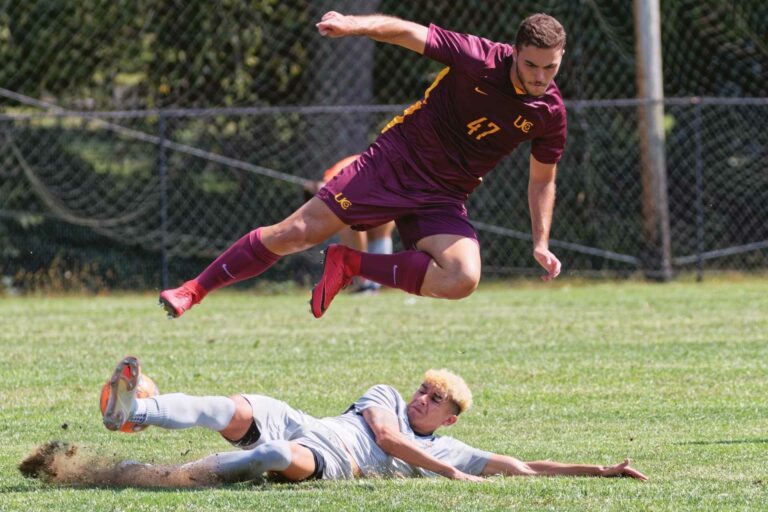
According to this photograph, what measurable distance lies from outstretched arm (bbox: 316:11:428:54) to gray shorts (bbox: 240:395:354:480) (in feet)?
5.94

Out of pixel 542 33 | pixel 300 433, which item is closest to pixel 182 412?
pixel 300 433

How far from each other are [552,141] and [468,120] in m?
0.55

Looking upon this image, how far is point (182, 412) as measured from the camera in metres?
6.22

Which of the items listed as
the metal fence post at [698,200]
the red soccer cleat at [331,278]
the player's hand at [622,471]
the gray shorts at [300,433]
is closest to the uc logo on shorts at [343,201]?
the red soccer cleat at [331,278]

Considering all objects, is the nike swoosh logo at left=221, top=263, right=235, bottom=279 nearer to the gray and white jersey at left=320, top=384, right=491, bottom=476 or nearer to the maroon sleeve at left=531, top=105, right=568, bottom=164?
the gray and white jersey at left=320, top=384, right=491, bottom=476

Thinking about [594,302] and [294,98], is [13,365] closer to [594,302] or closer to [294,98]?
[594,302]

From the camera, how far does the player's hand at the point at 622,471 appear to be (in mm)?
6352

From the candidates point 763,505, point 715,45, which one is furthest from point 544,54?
point 715,45

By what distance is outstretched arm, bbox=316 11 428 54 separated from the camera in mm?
6527

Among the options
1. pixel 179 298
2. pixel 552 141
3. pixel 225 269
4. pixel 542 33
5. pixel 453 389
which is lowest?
pixel 453 389

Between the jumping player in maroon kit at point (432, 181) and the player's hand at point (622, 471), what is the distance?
4.31 ft

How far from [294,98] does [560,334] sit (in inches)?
326

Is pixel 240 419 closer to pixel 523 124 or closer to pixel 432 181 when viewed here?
pixel 432 181

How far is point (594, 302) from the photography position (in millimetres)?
14852
